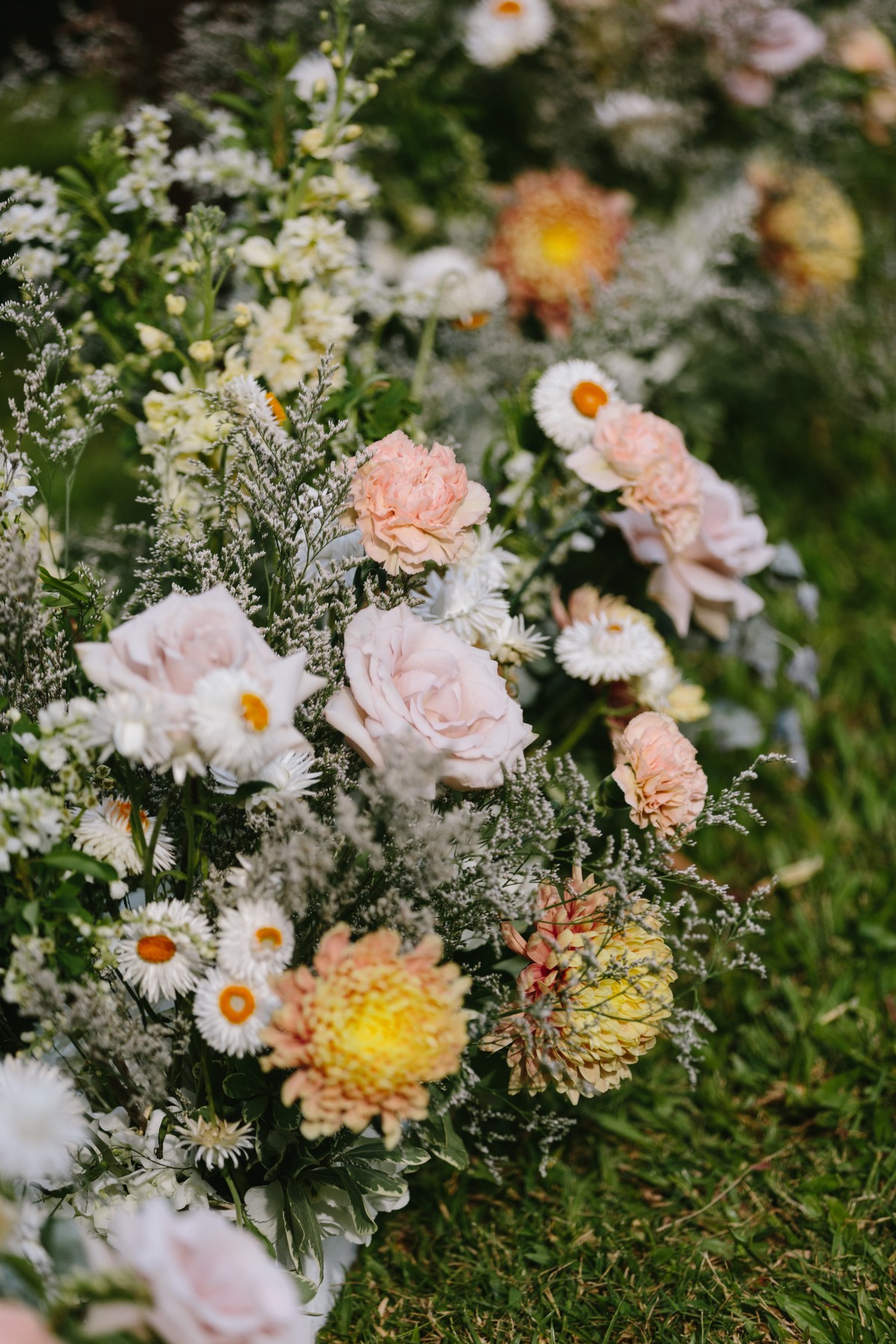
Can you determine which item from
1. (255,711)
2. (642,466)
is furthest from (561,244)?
(255,711)

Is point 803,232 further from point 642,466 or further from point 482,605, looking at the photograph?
point 482,605

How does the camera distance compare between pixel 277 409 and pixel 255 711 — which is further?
pixel 277 409

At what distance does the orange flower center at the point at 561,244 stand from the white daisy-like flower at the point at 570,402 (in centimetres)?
89

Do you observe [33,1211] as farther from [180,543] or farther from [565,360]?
[565,360]

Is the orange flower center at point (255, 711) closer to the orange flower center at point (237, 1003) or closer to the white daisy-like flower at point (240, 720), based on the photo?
the white daisy-like flower at point (240, 720)

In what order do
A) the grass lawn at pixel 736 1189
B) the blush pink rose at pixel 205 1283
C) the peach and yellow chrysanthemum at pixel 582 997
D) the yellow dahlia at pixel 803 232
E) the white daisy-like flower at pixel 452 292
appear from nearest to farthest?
1. the blush pink rose at pixel 205 1283
2. the peach and yellow chrysanthemum at pixel 582 997
3. the grass lawn at pixel 736 1189
4. the white daisy-like flower at pixel 452 292
5. the yellow dahlia at pixel 803 232

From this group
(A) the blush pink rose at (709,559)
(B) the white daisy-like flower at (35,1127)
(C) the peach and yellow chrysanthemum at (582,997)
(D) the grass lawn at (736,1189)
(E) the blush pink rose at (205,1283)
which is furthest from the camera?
(A) the blush pink rose at (709,559)

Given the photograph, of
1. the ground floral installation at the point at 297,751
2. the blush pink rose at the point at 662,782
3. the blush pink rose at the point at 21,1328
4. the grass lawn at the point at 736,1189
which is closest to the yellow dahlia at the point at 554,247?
the ground floral installation at the point at 297,751

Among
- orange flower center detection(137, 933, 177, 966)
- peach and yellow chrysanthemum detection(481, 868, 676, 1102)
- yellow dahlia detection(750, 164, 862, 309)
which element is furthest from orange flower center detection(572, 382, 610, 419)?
yellow dahlia detection(750, 164, 862, 309)

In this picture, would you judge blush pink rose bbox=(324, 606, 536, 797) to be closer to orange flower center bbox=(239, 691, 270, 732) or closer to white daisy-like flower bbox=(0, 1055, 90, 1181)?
orange flower center bbox=(239, 691, 270, 732)

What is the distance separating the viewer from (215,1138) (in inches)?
39.0

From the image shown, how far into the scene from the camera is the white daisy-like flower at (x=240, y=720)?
0.81 meters

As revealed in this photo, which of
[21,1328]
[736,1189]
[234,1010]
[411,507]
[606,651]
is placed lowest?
[736,1189]

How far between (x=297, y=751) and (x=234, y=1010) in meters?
0.24
